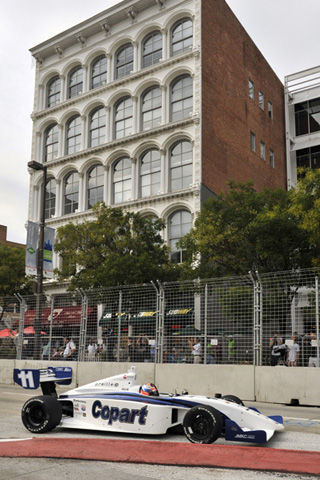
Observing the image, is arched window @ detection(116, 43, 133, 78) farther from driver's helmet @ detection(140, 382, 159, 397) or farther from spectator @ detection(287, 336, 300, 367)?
driver's helmet @ detection(140, 382, 159, 397)

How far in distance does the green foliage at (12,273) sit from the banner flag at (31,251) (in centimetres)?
1086

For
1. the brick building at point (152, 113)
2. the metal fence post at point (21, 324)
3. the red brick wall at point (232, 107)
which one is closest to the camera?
the metal fence post at point (21, 324)

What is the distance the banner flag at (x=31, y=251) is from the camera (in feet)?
76.8

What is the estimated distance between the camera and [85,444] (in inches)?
317

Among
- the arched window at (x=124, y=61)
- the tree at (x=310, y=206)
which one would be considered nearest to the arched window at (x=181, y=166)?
the arched window at (x=124, y=61)

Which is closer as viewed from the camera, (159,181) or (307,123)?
(159,181)

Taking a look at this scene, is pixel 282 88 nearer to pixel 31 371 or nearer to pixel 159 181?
pixel 159 181

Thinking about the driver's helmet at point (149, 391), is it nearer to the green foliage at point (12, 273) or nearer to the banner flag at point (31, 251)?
the banner flag at point (31, 251)

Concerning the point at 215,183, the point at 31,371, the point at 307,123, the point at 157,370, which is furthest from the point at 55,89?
the point at 31,371

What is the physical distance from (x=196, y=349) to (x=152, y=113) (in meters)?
23.4

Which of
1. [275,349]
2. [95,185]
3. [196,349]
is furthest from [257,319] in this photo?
[95,185]

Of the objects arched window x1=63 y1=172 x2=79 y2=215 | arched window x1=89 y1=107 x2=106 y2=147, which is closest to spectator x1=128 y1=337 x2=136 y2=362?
Result: arched window x1=63 y1=172 x2=79 y2=215

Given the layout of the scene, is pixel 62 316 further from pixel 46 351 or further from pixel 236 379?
pixel 236 379

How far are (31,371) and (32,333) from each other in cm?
1096
